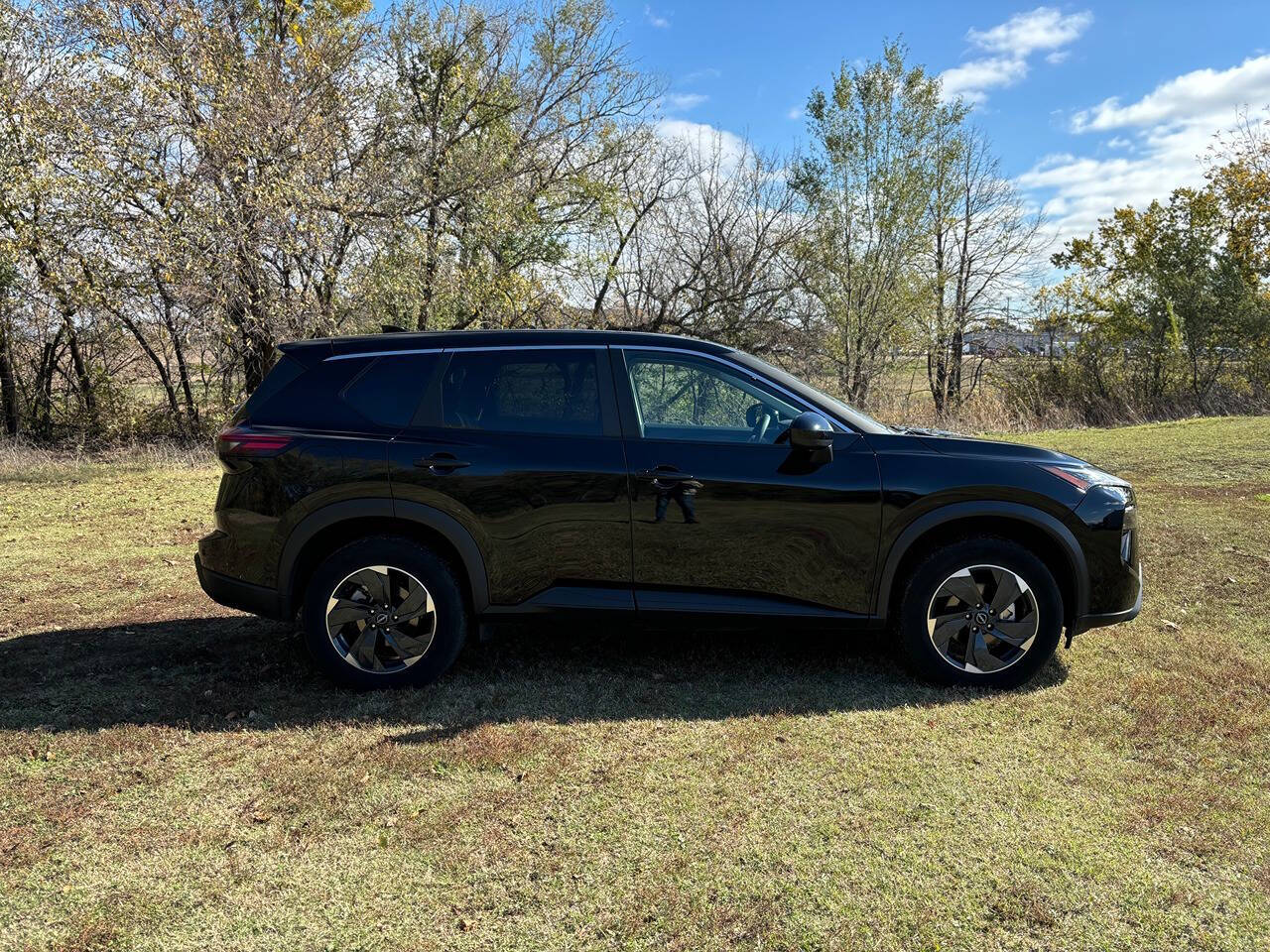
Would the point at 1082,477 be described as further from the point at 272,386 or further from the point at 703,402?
the point at 272,386

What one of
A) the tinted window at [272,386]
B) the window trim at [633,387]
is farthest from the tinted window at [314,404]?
the window trim at [633,387]

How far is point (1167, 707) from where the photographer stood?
410cm

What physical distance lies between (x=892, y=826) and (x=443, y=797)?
1.66 m

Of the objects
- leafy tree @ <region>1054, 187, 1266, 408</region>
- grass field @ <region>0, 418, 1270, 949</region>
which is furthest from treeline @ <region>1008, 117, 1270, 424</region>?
grass field @ <region>0, 418, 1270, 949</region>

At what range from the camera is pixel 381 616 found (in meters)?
4.38

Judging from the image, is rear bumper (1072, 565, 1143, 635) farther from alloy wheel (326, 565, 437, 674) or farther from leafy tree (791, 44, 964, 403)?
leafy tree (791, 44, 964, 403)

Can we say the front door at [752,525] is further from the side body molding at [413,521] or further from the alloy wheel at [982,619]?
the side body molding at [413,521]

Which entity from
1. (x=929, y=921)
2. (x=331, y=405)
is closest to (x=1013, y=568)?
(x=929, y=921)

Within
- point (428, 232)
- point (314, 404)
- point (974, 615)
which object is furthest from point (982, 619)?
point (428, 232)

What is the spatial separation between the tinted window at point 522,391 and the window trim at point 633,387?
13 cm

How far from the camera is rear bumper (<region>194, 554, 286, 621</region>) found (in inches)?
173

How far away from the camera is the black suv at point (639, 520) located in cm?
426

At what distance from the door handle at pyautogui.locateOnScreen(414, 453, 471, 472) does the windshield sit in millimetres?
1490

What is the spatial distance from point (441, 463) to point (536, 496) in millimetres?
500
